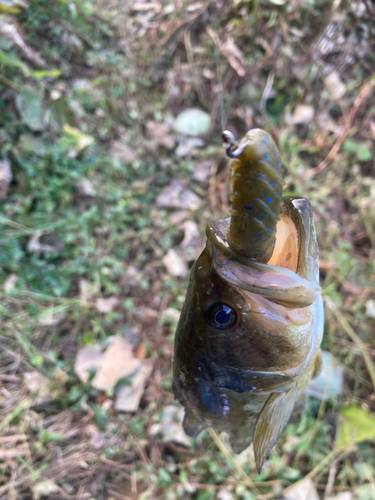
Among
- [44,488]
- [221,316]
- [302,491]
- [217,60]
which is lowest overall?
[44,488]

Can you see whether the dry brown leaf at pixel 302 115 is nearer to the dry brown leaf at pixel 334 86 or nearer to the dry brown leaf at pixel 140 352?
the dry brown leaf at pixel 334 86

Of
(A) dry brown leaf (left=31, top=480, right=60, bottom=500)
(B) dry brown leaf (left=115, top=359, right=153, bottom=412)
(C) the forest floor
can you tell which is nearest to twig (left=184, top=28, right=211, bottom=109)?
(C) the forest floor

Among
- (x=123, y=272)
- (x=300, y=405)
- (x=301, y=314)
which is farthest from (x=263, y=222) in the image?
(x=123, y=272)

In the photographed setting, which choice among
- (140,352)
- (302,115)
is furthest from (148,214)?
(302,115)

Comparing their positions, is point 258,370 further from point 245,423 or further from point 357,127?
point 357,127

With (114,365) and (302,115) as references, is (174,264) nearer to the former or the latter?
(114,365)

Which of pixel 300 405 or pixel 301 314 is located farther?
pixel 300 405
